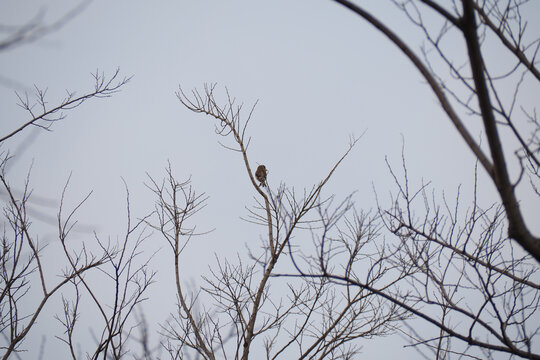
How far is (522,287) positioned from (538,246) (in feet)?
6.02

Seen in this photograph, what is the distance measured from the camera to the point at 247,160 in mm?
4262

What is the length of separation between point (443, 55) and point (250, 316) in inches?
118

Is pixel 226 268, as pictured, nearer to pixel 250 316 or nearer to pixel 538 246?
pixel 250 316

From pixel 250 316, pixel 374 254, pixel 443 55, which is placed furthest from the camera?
pixel 374 254

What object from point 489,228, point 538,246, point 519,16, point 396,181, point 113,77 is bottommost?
point 538,246

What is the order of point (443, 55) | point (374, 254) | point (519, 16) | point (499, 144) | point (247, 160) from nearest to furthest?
point (499, 144), point (443, 55), point (519, 16), point (374, 254), point (247, 160)

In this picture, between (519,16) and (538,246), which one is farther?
(519,16)

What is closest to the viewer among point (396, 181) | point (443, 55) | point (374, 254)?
point (443, 55)

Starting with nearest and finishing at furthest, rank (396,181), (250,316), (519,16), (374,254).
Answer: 1. (519,16)
2. (396,181)
3. (250,316)
4. (374,254)

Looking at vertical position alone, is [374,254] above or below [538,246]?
above

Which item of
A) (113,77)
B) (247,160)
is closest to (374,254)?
(247,160)

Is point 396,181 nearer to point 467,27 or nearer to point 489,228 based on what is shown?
point 489,228

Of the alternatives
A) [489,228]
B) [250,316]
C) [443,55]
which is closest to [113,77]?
[250,316]

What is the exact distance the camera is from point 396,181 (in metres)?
2.36
